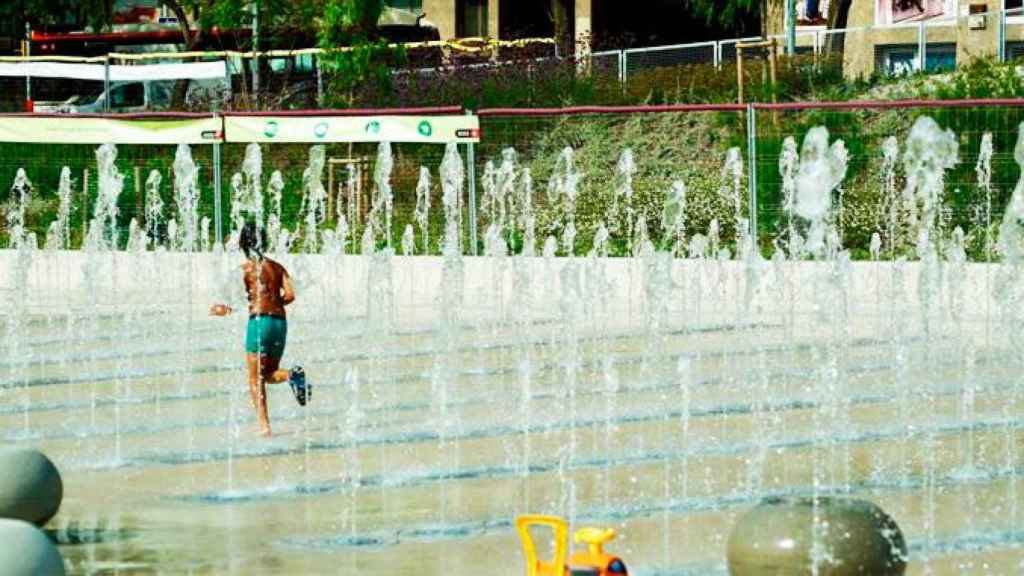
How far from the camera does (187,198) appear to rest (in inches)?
1177

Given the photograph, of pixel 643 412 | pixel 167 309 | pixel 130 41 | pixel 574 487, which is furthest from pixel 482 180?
pixel 130 41

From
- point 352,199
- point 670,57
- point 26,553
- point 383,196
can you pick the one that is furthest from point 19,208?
point 26,553

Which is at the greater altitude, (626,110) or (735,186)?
(626,110)

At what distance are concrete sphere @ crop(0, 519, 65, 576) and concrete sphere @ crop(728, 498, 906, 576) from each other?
103 inches

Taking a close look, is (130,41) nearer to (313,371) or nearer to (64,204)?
(64,204)

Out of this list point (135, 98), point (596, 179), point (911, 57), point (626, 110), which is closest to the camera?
point (626, 110)

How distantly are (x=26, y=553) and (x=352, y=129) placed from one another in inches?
767

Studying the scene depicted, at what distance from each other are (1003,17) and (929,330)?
42.0ft

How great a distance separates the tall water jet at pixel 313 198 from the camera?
1153 inches

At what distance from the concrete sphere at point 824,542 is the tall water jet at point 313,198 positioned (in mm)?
20248

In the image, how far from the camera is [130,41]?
4966cm

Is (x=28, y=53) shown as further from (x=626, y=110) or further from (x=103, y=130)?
(x=626, y=110)

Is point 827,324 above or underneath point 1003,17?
underneath

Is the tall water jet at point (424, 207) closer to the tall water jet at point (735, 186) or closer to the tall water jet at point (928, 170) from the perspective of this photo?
the tall water jet at point (735, 186)
